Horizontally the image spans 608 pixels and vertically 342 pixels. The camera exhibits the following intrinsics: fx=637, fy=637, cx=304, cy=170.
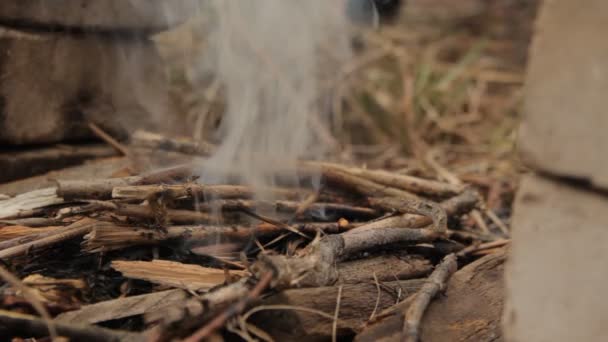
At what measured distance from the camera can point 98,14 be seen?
9.08 ft

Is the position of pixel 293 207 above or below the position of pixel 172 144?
below

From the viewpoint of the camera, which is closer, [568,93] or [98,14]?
[568,93]

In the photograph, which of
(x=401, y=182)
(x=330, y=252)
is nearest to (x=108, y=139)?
(x=401, y=182)

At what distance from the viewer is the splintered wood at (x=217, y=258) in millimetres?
1675

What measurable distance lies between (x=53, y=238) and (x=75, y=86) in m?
1.12

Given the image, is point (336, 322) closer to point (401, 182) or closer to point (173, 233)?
point (173, 233)

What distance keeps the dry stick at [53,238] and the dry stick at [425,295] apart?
97 centimetres

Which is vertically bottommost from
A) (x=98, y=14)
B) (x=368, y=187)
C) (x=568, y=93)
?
(x=368, y=187)

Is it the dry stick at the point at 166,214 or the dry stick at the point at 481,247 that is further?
the dry stick at the point at 481,247

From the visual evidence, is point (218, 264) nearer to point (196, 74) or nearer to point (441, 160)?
point (441, 160)

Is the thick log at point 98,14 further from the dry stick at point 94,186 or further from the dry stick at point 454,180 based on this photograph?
the dry stick at point 454,180

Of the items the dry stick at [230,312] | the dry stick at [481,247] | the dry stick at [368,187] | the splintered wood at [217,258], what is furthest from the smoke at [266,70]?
the dry stick at [230,312]

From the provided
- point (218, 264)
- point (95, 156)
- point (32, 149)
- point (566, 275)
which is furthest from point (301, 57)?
point (566, 275)

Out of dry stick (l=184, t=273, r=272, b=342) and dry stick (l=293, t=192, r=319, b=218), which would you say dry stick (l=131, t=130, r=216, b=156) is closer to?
dry stick (l=293, t=192, r=319, b=218)
